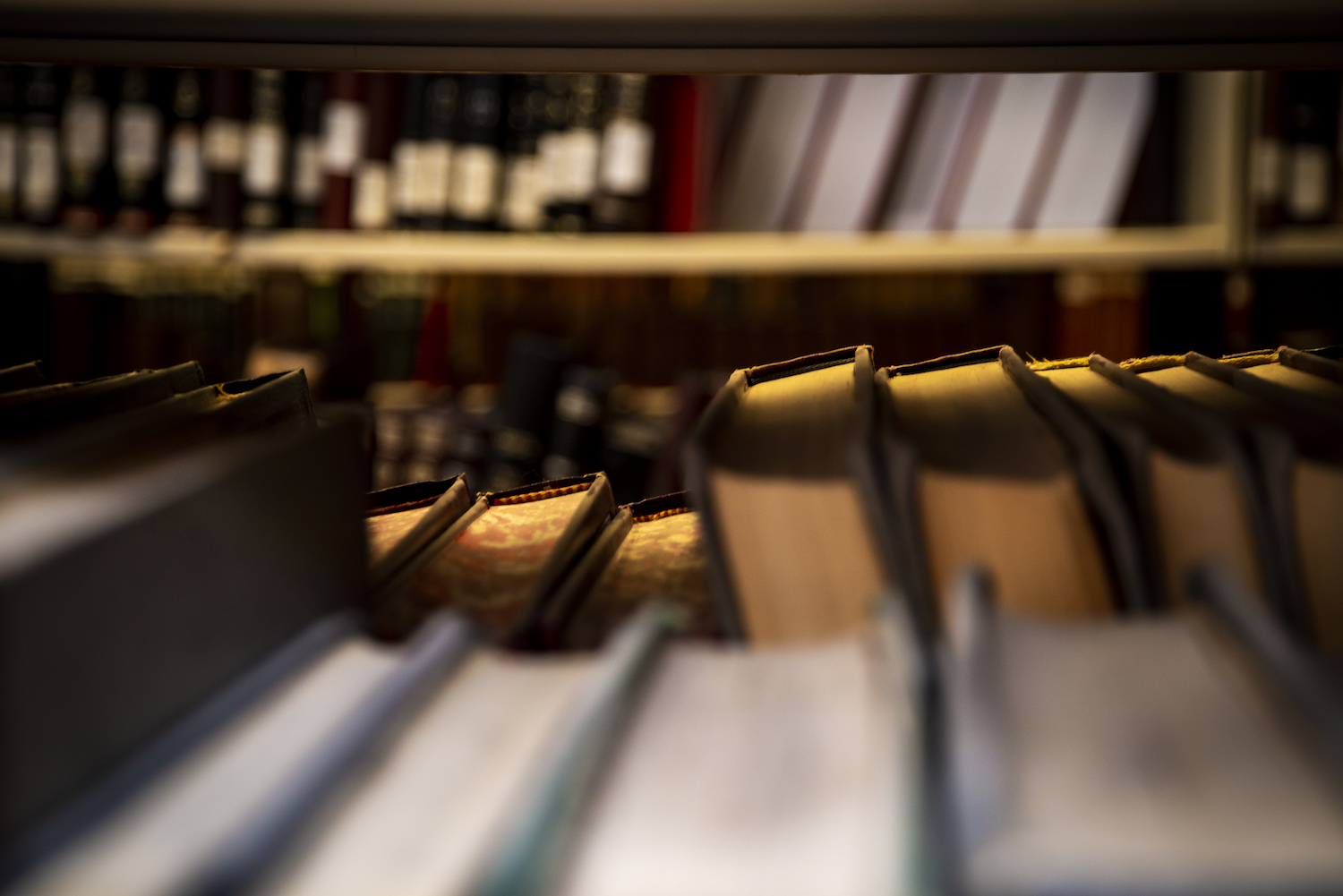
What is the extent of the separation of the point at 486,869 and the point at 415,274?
1616mm

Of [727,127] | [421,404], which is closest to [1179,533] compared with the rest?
[727,127]

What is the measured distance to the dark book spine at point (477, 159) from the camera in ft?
4.75

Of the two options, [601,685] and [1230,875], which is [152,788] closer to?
→ [601,685]

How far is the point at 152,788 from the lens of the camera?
8.5 inches

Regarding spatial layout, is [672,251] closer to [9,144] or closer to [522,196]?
[522,196]

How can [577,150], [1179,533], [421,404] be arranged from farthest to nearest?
[421,404] < [577,150] < [1179,533]

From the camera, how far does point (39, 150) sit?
1.49 m

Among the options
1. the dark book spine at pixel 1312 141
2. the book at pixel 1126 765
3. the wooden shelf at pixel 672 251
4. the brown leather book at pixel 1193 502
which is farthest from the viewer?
the wooden shelf at pixel 672 251

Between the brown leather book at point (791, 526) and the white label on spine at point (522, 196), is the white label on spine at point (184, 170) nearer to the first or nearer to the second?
the white label on spine at point (522, 196)

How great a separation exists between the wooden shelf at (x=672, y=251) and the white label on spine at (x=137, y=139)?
0.35ft

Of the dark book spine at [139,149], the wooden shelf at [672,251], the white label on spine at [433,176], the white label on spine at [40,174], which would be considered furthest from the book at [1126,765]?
the white label on spine at [40,174]

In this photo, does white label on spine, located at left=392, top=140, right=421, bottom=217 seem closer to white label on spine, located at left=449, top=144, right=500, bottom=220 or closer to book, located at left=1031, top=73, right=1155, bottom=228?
white label on spine, located at left=449, top=144, right=500, bottom=220

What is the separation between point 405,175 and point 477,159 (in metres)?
0.12

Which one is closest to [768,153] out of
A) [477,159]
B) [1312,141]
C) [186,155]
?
[477,159]
